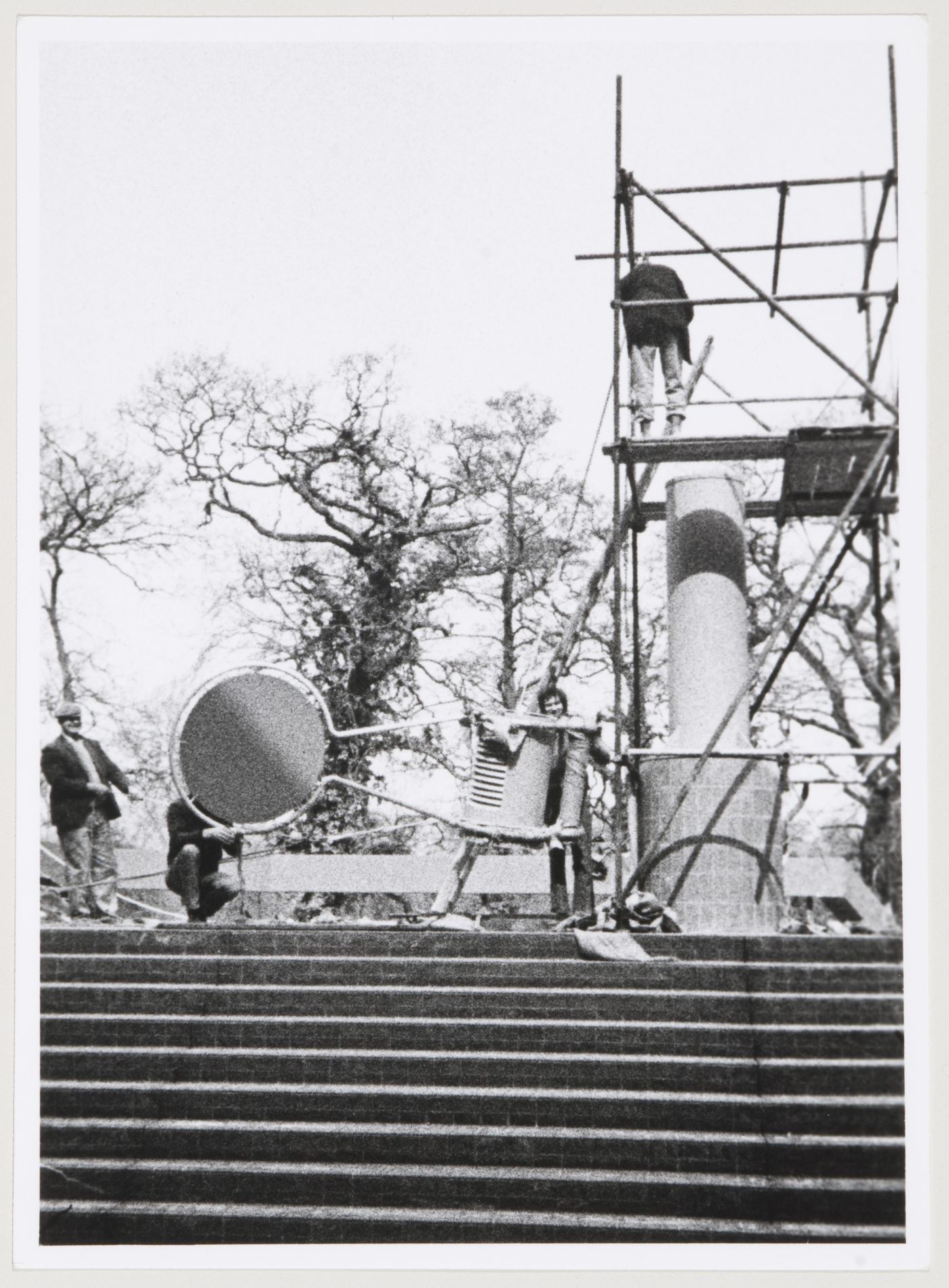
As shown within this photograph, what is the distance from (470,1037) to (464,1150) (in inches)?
27.4

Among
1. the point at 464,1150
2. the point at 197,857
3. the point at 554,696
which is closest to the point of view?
the point at 464,1150

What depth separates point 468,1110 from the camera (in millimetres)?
6625

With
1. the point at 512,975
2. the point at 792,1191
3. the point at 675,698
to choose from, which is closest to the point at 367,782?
the point at 675,698

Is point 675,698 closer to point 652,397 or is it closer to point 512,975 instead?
point 652,397

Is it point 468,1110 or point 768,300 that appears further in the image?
point 768,300

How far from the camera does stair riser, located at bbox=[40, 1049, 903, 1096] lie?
6.61m

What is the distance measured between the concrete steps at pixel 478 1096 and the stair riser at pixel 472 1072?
0.04 feet

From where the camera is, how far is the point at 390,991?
732cm

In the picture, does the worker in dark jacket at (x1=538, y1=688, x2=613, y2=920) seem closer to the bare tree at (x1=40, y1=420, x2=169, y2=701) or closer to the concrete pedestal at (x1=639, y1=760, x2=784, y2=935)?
the concrete pedestal at (x1=639, y1=760, x2=784, y2=935)

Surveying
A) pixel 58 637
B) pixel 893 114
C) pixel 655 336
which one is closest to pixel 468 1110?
pixel 655 336

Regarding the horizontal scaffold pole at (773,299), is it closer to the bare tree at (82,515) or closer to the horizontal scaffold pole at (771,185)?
the horizontal scaffold pole at (771,185)

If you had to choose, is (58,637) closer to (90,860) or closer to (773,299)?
(90,860)

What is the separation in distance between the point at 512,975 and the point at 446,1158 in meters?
1.24

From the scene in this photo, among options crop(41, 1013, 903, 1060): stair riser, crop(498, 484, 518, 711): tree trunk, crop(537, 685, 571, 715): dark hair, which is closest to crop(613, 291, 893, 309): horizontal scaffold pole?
crop(537, 685, 571, 715): dark hair
